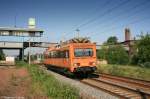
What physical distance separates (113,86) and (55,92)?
5347 mm

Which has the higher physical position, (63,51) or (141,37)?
(141,37)

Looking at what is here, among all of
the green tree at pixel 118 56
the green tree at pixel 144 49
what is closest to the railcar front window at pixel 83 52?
the green tree at pixel 144 49

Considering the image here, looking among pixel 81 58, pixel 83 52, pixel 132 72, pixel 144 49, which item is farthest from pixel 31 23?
pixel 81 58

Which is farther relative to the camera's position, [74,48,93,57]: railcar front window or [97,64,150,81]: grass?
[97,64,150,81]: grass

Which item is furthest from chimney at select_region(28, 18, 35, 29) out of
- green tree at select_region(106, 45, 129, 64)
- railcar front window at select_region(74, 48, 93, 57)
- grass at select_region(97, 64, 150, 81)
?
railcar front window at select_region(74, 48, 93, 57)

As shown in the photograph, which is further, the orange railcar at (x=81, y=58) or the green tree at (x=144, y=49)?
the green tree at (x=144, y=49)

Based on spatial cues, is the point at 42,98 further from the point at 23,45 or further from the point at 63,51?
the point at 23,45

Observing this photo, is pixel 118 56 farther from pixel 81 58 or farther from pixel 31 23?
pixel 81 58

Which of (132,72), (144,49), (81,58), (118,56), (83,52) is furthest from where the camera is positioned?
(118,56)

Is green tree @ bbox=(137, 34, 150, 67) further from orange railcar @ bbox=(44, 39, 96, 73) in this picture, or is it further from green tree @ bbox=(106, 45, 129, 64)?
orange railcar @ bbox=(44, 39, 96, 73)

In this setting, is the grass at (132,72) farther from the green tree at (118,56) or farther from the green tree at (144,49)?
the green tree at (118,56)

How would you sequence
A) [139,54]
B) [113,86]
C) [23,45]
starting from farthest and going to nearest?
1. [23,45]
2. [139,54]
3. [113,86]

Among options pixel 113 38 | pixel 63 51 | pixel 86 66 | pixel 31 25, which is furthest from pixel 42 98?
pixel 113 38

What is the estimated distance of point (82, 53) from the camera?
22.7 metres
